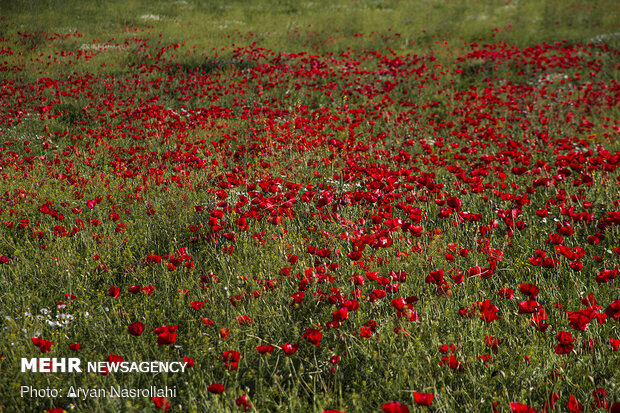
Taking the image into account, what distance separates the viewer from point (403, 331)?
223cm

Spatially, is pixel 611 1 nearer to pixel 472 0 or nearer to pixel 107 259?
pixel 472 0

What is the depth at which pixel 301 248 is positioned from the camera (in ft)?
11.6

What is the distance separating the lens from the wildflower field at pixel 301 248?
214 centimetres

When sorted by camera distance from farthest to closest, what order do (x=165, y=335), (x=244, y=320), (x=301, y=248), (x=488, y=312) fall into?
(x=301, y=248) < (x=244, y=320) < (x=488, y=312) < (x=165, y=335)

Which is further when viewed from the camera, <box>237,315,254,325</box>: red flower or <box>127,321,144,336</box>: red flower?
<box>237,315,254,325</box>: red flower

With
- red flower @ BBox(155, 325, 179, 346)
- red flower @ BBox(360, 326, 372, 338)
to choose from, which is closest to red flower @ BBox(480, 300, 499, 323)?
red flower @ BBox(360, 326, 372, 338)

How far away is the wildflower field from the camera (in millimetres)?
2139

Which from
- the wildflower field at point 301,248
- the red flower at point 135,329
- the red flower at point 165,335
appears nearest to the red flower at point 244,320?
the wildflower field at point 301,248

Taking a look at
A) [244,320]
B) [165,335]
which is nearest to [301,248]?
[244,320]

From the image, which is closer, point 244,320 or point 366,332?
point 366,332

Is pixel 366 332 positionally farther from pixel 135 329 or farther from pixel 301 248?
pixel 301 248

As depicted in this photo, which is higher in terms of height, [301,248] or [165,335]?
[165,335]

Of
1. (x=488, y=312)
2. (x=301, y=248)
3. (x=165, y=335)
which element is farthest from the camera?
(x=301, y=248)

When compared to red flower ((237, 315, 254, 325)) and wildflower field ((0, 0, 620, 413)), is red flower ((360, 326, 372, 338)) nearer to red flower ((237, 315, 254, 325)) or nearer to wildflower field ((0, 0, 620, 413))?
wildflower field ((0, 0, 620, 413))
